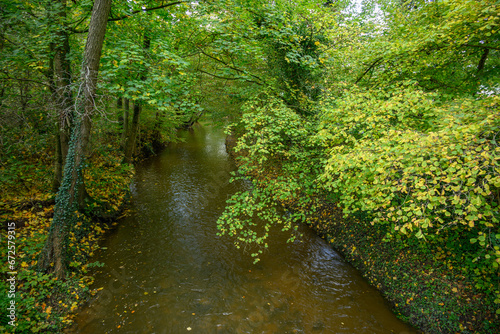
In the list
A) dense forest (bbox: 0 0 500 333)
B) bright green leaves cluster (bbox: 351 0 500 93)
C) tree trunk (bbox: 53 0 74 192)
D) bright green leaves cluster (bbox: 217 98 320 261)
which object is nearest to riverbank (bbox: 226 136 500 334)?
dense forest (bbox: 0 0 500 333)

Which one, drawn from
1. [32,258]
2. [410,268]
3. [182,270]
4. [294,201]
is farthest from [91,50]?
[410,268]

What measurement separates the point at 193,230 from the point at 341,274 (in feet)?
18.4

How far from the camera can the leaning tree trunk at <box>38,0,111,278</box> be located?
486 centimetres

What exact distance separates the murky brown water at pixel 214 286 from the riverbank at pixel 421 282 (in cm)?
40

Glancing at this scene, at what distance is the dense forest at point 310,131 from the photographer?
3979mm

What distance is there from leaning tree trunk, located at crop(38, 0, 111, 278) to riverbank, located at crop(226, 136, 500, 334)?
630 centimetres

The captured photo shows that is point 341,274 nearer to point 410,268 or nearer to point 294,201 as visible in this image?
point 410,268

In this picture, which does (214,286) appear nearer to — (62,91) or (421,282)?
(421,282)

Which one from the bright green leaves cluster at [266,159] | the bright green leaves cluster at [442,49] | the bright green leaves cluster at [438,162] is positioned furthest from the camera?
the bright green leaves cluster at [266,159]

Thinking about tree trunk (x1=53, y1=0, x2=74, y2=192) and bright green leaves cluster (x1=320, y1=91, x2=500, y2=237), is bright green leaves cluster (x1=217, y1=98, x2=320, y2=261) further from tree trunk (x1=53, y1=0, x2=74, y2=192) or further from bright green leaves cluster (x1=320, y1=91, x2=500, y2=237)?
tree trunk (x1=53, y1=0, x2=74, y2=192)

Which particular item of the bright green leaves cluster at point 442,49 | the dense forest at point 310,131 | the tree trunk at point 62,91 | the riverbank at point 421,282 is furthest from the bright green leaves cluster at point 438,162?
the tree trunk at point 62,91

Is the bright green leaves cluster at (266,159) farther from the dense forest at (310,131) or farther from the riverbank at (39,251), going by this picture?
the riverbank at (39,251)

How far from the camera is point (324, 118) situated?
570 cm

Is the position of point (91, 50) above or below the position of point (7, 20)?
below
